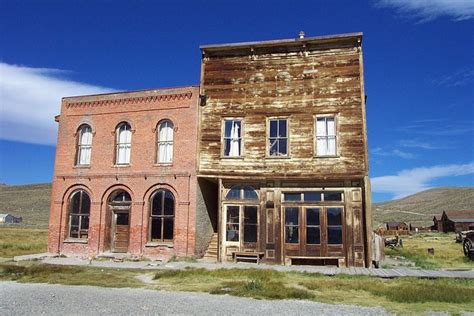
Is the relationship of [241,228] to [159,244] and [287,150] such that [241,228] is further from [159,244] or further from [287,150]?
[287,150]

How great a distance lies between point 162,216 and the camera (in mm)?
19562

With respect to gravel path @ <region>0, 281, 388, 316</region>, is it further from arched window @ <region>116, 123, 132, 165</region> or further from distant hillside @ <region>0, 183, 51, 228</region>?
distant hillside @ <region>0, 183, 51, 228</region>

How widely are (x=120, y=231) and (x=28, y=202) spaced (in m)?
81.4

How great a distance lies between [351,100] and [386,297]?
966cm

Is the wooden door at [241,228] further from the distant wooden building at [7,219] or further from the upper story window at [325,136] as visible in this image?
the distant wooden building at [7,219]

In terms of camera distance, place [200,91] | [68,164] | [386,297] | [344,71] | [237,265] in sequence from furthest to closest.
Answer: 1. [68,164]
2. [200,91]
3. [344,71]
4. [237,265]
5. [386,297]

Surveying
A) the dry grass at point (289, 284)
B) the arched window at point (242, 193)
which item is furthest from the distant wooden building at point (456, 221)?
the dry grass at point (289, 284)

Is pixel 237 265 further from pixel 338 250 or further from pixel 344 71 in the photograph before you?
pixel 344 71

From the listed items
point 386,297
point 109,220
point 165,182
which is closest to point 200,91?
point 165,182

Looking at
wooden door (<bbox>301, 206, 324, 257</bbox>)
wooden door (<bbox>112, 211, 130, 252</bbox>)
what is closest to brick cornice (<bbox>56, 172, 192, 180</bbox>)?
wooden door (<bbox>112, 211, 130, 252</bbox>)

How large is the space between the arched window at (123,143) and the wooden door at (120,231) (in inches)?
102

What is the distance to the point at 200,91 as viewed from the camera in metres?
19.8

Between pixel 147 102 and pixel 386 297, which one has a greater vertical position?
pixel 147 102

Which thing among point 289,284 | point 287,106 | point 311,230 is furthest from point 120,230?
point 289,284
